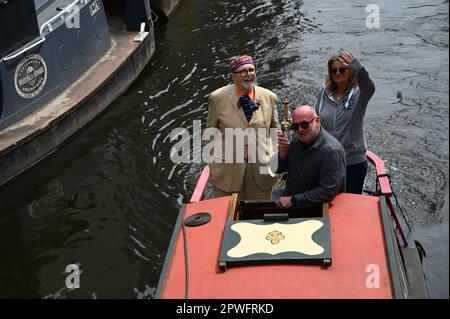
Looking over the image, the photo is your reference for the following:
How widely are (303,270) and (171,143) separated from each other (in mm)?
6104

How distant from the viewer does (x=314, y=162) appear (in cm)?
517

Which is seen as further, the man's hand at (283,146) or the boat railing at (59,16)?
the boat railing at (59,16)

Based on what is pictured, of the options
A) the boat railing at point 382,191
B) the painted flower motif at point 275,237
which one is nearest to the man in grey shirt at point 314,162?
the painted flower motif at point 275,237

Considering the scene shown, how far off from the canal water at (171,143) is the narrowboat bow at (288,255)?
0.53 m

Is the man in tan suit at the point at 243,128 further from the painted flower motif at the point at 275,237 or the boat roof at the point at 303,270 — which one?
the painted flower motif at the point at 275,237

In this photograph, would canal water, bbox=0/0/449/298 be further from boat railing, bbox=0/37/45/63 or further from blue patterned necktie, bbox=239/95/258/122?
blue patterned necktie, bbox=239/95/258/122

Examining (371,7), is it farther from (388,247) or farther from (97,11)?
(388,247)

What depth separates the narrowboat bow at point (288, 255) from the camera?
418cm

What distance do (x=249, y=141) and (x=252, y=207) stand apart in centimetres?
72

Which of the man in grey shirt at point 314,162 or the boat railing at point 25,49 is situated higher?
the man in grey shirt at point 314,162

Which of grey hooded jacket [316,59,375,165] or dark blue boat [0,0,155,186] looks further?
dark blue boat [0,0,155,186]

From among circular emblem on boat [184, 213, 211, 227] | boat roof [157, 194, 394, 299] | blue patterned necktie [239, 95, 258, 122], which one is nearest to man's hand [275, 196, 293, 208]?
boat roof [157, 194, 394, 299]

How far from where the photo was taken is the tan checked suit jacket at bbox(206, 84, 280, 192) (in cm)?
582

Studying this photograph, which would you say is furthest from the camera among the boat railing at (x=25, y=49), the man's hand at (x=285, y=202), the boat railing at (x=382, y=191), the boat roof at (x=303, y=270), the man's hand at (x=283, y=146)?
the boat railing at (x=25, y=49)
